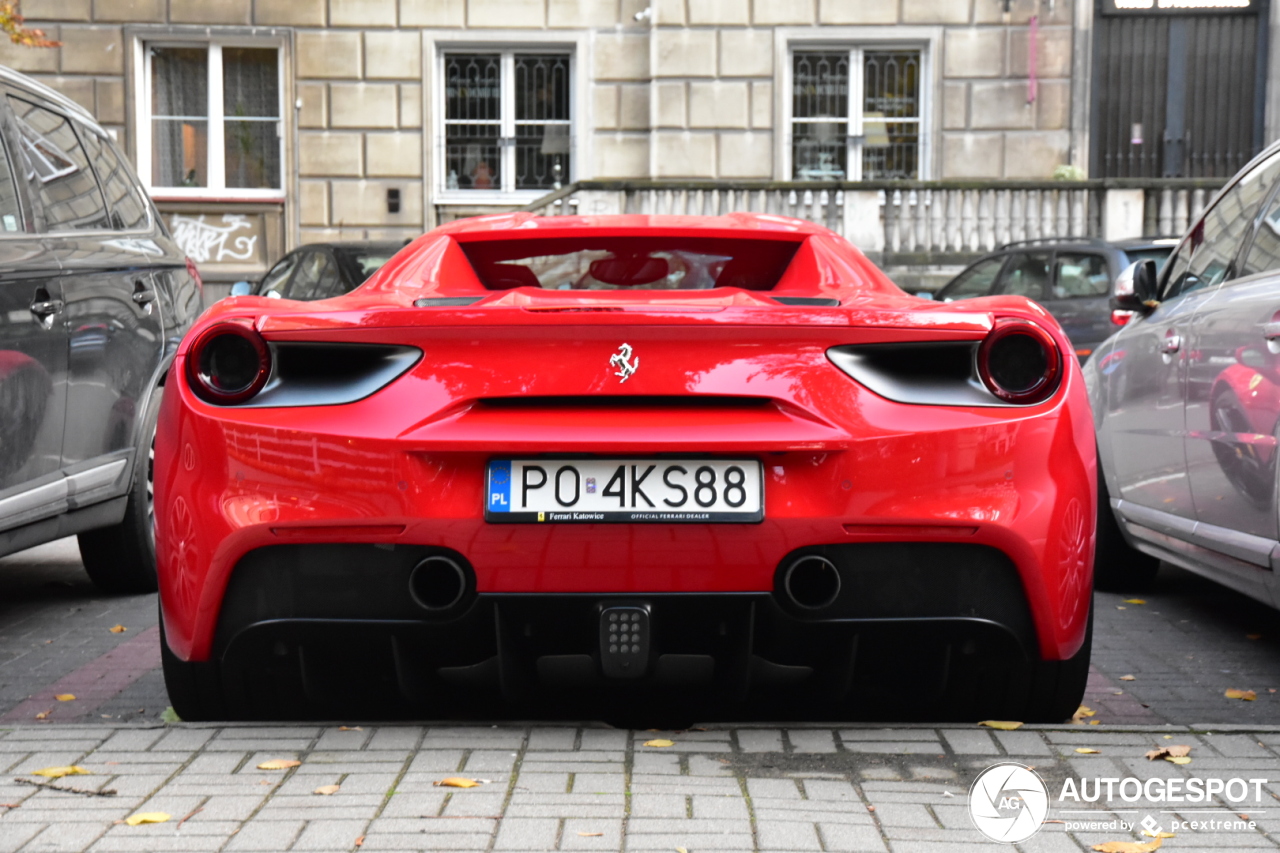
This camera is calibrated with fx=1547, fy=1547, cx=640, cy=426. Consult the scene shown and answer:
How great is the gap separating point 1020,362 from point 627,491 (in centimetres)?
92

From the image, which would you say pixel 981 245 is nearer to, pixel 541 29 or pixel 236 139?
pixel 541 29

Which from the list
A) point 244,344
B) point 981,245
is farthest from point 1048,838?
point 981,245

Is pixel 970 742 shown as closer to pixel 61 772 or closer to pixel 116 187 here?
pixel 61 772

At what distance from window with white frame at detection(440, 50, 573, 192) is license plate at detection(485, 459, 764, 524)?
18.2 m

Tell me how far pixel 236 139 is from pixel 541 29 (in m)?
4.43

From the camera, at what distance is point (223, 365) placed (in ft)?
11.2

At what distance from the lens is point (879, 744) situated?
3555 mm

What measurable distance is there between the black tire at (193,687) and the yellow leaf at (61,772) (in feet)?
1.06

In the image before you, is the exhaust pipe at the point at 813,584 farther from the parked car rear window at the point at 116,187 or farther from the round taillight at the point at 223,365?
the parked car rear window at the point at 116,187

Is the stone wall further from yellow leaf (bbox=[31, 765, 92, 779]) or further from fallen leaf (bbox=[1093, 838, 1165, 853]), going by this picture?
fallen leaf (bbox=[1093, 838, 1165, 853])

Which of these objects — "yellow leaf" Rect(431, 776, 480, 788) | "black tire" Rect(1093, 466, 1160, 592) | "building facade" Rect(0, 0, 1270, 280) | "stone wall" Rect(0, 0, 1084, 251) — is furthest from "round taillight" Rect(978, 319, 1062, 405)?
"stone wall" Rect(0, 0, 1084, 251)

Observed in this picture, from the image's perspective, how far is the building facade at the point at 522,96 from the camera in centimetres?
2048

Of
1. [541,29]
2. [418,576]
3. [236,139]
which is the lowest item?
[418,576]

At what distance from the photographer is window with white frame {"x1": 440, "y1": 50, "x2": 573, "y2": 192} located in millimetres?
21078
